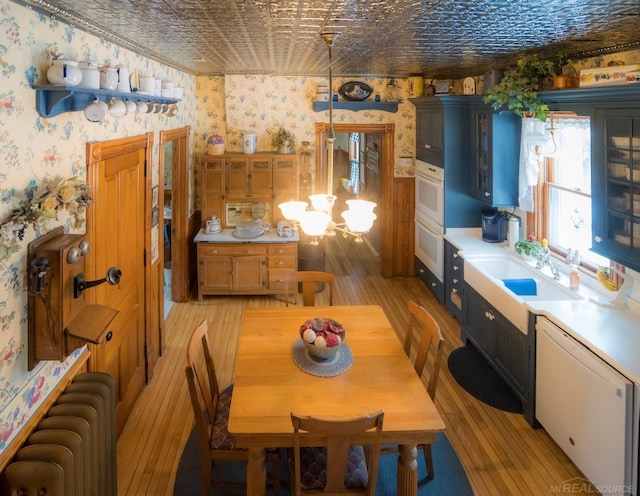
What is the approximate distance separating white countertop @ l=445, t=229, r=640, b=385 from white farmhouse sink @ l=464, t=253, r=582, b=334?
0.60ft

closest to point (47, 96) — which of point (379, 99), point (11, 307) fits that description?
point (11, 307)

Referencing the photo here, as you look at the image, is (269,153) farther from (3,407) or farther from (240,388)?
(3,407)

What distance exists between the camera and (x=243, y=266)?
5.89 meters

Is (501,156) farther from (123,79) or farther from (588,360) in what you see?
(123,79)

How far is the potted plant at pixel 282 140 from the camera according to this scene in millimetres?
6262

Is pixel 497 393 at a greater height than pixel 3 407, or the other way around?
pixel 3 407

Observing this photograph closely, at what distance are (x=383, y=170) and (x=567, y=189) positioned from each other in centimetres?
292

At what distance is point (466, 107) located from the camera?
543cm

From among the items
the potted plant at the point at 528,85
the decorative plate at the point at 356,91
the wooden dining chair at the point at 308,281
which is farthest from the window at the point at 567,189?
the decorative plate at the point at 356,91

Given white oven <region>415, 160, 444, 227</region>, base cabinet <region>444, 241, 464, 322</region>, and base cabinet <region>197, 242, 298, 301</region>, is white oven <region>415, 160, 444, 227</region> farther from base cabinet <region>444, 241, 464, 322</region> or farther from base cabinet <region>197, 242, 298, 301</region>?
base cabinet <region>197, 242, 298, 301</region>

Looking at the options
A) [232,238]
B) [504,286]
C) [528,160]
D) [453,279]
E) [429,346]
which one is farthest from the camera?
[232,238]

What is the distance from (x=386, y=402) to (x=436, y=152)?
4002mm

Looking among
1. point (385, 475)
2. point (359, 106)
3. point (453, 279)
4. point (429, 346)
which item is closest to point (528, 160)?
point (453, 279)

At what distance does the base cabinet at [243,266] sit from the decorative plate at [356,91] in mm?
2072
